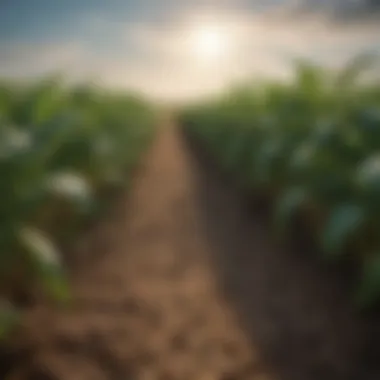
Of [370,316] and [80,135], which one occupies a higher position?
[80,135]

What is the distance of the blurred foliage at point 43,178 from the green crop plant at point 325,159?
727 millimetres

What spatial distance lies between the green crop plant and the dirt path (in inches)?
6.0

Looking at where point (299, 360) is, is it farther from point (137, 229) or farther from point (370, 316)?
point (137, 229)

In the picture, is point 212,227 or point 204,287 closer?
point 204,287

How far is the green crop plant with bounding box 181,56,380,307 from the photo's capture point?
1695 millimetres

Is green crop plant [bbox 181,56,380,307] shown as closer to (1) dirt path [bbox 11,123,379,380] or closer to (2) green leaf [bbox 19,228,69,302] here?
(1) dirt path [bbox 11,123,379,380]

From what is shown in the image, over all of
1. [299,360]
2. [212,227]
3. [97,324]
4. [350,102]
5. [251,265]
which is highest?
[212,227]

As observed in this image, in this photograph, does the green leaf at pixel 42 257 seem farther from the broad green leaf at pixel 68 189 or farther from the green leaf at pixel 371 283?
the green leaf at pixel 371 283

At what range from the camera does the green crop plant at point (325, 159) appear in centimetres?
170

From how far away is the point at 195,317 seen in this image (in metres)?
1.89

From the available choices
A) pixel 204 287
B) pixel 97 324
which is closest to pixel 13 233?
pixel 97 324

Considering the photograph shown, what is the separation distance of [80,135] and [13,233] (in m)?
0.98

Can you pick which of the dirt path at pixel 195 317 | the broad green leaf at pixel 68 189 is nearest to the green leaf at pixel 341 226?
the dirt path at pixel 195 317

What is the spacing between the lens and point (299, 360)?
159 centimetres
